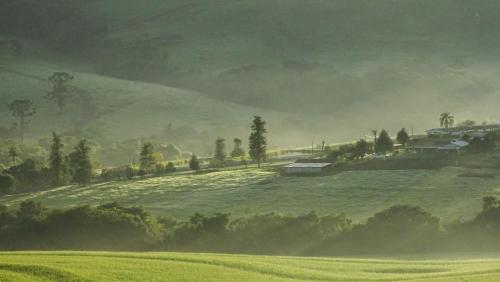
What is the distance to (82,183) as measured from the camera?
3836 inches

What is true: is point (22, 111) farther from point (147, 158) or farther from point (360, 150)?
point (360, 150)

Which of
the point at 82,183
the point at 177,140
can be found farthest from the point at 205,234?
the point at 177,140

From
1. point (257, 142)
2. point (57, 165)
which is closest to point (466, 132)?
point (257, 142)

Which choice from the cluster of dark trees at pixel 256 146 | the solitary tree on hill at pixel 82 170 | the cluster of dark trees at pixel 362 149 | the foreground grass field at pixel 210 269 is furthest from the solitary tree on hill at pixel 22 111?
the foreground grass field at pixel 210 269

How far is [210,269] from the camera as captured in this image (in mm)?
36000

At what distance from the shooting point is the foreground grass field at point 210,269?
31.9 m

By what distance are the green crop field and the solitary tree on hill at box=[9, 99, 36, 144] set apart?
3710 inches

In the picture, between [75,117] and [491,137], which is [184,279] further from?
[75,117]

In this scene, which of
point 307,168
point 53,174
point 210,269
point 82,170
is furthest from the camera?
point 53,174

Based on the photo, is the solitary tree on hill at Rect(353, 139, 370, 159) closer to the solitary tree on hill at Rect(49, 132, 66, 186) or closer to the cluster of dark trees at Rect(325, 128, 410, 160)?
the cluster of dark trees at Rect(325, 128, 410, 160)

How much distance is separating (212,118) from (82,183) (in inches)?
4081

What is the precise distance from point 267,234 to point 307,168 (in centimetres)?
3604

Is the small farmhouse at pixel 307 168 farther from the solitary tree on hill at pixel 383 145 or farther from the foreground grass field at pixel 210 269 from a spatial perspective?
the foreground grass field at pixel 210 269

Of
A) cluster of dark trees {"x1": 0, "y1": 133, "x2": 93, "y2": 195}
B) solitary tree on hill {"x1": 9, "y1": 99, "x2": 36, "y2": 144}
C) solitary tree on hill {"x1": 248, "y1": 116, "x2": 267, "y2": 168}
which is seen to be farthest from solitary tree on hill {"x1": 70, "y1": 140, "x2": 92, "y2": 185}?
solitary tree on hill {"x1": 9, "y1": 99, "x2": 36, "y2": 144}
